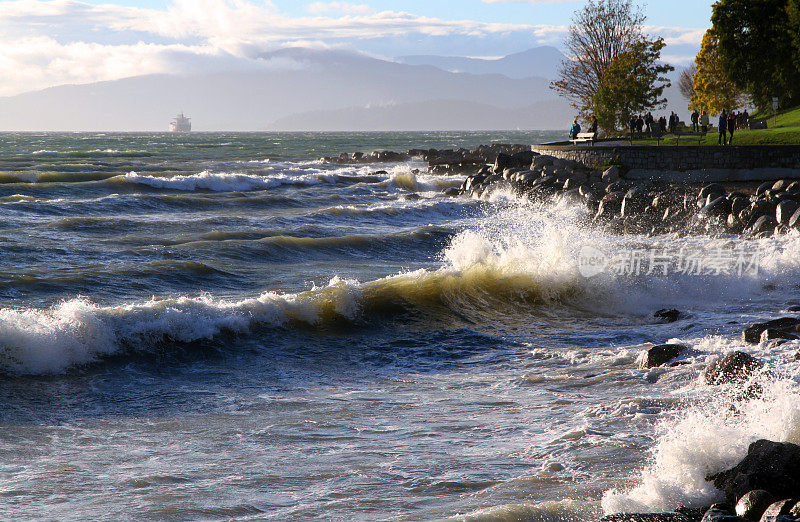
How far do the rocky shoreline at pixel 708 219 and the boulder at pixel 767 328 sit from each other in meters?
0.01

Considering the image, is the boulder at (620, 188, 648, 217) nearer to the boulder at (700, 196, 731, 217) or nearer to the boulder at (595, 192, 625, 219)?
the boulder at (595, 192, 625, 219)

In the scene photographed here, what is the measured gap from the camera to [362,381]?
9.36 m

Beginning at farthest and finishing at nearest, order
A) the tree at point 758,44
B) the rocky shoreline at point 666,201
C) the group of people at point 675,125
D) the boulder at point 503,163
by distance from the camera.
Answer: the tree at point 758,44
the boulder at point 503,163
the group of people at point 675,125
the rocky shoreline at point 666,201

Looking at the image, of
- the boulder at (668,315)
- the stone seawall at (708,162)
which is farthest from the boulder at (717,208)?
A: the boulder at (668,315)

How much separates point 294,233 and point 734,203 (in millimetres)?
11928

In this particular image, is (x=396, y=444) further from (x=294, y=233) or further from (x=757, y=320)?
(x=294, y=233)

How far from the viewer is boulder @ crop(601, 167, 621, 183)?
89.5ft

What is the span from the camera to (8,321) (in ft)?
32.0

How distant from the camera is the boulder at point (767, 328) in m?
9.81

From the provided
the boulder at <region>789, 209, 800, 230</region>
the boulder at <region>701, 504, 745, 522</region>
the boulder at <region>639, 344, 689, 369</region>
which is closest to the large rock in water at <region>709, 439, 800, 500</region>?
the boulder at <region>701, 504, 745, 522</region>

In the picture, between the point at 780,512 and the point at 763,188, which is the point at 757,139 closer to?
the point at 763,188

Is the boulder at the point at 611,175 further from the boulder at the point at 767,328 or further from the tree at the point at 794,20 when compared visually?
the tree at the point at 794,20

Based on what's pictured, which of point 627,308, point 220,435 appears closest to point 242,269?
point 627,308

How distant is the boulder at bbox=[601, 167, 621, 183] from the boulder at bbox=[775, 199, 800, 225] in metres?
8.87
